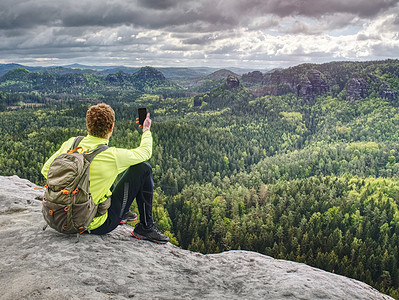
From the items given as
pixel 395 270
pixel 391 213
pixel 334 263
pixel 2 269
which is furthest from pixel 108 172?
pixel 391 213

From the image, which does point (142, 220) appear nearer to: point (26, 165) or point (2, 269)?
point (2, 269)

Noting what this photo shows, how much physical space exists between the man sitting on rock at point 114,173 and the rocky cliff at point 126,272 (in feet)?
2.82

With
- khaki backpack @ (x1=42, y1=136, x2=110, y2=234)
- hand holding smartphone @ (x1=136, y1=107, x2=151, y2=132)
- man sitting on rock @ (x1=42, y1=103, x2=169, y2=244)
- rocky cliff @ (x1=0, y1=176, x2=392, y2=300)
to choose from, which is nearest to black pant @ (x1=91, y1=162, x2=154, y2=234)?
man sitting on rock @ (x1=42, y1=103, x2=169, y2=244)

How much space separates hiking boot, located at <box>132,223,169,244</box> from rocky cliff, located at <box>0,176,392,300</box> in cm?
26

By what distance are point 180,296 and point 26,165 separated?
116m

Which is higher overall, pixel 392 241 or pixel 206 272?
pixel 206 272

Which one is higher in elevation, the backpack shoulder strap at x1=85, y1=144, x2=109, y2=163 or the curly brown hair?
the curly brown hair

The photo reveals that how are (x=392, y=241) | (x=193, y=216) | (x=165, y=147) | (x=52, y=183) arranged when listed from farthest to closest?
(x=165, y=147) < (x=193, y=216) < (x=392, y=241) < (x=52, y=183)

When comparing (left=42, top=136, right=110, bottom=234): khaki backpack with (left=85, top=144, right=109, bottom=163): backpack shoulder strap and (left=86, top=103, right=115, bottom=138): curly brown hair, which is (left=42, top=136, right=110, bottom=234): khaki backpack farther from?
(left=86, top=103, right=115, bottom=138): curly brown hair

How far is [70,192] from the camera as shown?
800 centimetres

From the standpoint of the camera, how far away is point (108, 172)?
8.76m

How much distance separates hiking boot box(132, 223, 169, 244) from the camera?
12492 mm

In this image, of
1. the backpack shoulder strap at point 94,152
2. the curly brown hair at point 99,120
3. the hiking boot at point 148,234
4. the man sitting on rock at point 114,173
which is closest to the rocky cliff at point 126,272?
the hiking boot at point 148,234

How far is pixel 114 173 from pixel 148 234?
4899 mm
